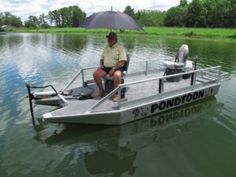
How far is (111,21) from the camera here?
724cm

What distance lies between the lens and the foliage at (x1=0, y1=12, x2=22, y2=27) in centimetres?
14039

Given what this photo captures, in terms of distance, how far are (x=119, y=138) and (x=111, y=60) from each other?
242 centimetres

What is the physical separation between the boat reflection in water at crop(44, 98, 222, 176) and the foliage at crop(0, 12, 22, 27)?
14800cm

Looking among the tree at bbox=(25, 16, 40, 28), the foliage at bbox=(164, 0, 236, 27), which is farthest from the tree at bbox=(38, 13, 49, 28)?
the foliage at bbox=(164, 0, 236, 27)

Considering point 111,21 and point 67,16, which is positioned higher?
point 67,16

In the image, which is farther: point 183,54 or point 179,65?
point 183,54

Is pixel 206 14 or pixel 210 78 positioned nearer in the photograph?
pixel 210 78

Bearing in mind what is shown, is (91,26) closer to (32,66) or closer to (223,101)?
(223,101)

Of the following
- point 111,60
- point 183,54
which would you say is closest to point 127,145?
point 111,60

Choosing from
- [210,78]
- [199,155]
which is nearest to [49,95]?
[199,155]

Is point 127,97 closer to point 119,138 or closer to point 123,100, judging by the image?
point 123,100

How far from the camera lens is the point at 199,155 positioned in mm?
5797

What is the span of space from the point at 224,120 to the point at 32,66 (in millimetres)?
12386

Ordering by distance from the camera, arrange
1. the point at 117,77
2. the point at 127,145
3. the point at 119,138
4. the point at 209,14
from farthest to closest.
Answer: the point at 209,14 < the point at 117,77 < the point at 119,138 < the point at 127,145
